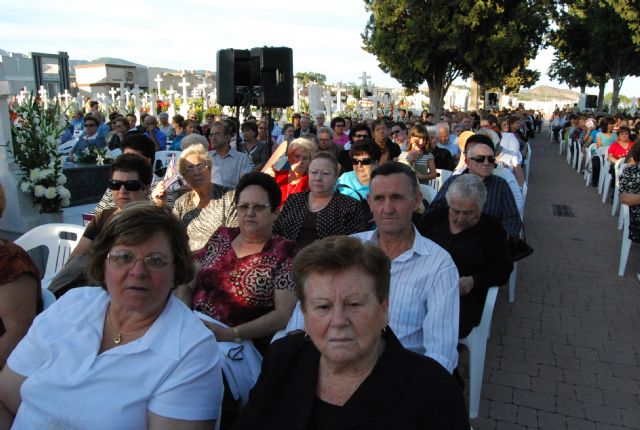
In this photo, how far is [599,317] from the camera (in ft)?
15.0

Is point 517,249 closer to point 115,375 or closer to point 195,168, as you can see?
point 195,168

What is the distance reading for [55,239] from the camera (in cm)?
366

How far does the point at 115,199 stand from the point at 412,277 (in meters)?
2.06

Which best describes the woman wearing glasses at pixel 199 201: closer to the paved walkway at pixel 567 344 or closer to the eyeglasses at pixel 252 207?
the eyeglasses at pixel 252 207

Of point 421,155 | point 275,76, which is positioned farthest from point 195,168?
point 421,155

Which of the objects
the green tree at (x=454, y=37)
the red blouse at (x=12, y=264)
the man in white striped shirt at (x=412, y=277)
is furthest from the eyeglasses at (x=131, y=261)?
the green tree at (x=454, y=37)

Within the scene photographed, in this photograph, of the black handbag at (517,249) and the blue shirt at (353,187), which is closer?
the black handbag at (517,249)

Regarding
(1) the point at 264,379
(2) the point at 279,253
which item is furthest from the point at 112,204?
(1) the point at 264,379

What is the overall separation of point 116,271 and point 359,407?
94 centimetres

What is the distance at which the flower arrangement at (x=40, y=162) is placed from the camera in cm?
579

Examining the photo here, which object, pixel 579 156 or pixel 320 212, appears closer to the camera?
pixel 320 212

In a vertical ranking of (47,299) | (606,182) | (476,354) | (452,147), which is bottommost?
(476,354)

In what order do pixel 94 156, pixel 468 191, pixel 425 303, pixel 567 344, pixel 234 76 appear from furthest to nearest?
1. pixel 94 156
2. pixel 234 76
3. pixel 567 344
4. pixel 468 191
5. pixel 425 303

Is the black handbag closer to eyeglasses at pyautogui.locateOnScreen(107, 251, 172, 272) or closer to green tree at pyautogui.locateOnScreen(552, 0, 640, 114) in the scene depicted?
eyeglasses at pyautogui.locateOnScreen(107, 251, 172, 272)
